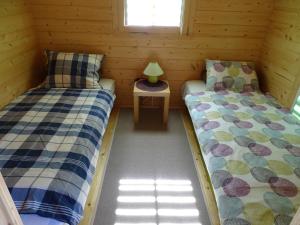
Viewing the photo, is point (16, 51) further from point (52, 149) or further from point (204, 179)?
point (204, 179)

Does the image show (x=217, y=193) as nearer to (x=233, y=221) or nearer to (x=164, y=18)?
(x=233, y=221)

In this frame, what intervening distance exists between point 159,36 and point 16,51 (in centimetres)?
157

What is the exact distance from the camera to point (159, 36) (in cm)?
255

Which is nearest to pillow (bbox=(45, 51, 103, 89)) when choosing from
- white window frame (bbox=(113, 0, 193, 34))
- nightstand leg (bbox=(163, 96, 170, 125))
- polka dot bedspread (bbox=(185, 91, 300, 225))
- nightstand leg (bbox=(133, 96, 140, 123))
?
nightstand leg (bbox=(133, 96, 140, 123))

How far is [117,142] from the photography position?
2287 millimetres

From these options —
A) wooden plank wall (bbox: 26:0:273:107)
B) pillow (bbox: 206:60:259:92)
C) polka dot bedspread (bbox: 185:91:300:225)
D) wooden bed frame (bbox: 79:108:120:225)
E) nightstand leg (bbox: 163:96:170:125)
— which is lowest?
wooden bed frame (bbox: 79:108:120:225)

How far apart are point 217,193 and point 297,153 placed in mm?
713

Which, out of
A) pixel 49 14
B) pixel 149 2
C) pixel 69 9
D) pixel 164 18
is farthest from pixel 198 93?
pixel 49 14

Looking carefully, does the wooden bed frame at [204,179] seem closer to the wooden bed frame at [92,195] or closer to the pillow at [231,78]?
the pillow at [231,78]

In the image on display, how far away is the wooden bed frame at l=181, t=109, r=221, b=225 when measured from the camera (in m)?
1.57

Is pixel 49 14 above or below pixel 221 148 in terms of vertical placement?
above

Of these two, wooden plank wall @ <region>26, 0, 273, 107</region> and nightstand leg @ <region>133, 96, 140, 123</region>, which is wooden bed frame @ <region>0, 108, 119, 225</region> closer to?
nightstand leg @ <region>133, 96, 140, 123</region>

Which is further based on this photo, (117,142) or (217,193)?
(117,142)

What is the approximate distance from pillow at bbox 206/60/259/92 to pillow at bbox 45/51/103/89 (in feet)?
4.41
